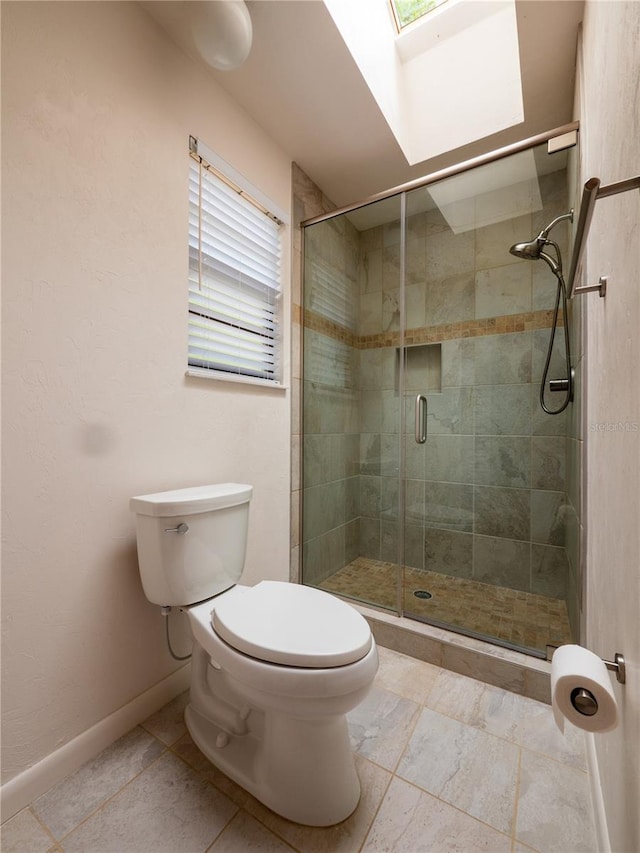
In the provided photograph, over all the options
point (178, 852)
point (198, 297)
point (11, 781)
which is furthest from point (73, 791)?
point (198, 297)

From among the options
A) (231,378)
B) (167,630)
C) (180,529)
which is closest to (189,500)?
(180,529)

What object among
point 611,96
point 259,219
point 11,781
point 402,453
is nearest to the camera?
point 611,96

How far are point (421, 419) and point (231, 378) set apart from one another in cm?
98

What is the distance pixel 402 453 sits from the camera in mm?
1946

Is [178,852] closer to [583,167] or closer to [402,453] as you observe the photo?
[402,453]

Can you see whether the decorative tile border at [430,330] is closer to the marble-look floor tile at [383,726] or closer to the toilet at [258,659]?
the toilet at [258,659]

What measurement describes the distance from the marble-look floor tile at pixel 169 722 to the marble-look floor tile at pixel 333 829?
357 millimetres

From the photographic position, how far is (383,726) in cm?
122

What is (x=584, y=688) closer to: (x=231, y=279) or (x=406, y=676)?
(x=406, y=676)

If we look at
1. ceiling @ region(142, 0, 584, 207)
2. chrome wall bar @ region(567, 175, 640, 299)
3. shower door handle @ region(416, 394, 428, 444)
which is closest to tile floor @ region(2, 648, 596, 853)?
shower door handle @ region(416, 394, 428, 444)

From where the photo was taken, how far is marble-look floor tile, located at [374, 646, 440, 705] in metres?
1.37

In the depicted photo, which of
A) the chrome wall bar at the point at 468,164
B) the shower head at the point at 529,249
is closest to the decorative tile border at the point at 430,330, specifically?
the shower head at the point at 529,249

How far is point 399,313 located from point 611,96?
1.24m

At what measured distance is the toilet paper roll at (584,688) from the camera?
0.58 metres
